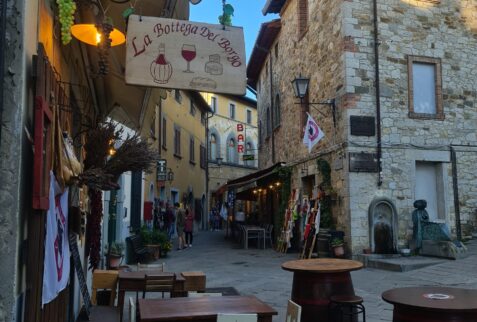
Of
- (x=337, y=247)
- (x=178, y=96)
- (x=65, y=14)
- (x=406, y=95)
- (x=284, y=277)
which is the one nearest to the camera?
(x=65, y=14)

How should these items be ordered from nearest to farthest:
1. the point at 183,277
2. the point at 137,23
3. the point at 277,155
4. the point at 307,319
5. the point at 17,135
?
the point at 17,135 < the point at 137,23 < the point at 307,319 < the point at 183,277 < the point at 277,155

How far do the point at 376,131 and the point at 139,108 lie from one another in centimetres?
701

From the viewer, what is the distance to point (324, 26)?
1331 cm

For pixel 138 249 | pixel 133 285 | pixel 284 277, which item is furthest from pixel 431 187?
pixel 133 285

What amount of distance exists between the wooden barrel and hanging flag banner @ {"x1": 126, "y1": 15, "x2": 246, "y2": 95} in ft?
7.29

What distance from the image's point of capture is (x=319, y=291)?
5.12 m

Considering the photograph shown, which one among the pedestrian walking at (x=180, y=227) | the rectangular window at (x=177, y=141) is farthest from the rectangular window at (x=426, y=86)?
the rectangular window at (x=177, y=141)

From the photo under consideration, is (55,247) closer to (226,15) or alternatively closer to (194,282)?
(226,15)

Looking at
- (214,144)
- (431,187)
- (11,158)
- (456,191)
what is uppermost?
(214,144)

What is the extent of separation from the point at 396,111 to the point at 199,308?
9.54 metres

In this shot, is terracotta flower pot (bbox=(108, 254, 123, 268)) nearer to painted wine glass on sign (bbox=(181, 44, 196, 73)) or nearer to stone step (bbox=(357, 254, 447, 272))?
painted wine glass on sign (bbox=(181, 44, 196, 73))

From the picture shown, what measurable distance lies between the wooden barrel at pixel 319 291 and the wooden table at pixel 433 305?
3.80ft

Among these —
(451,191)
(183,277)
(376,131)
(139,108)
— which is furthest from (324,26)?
(183,277)

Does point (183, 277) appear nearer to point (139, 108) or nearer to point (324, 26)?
point (139, 108)
